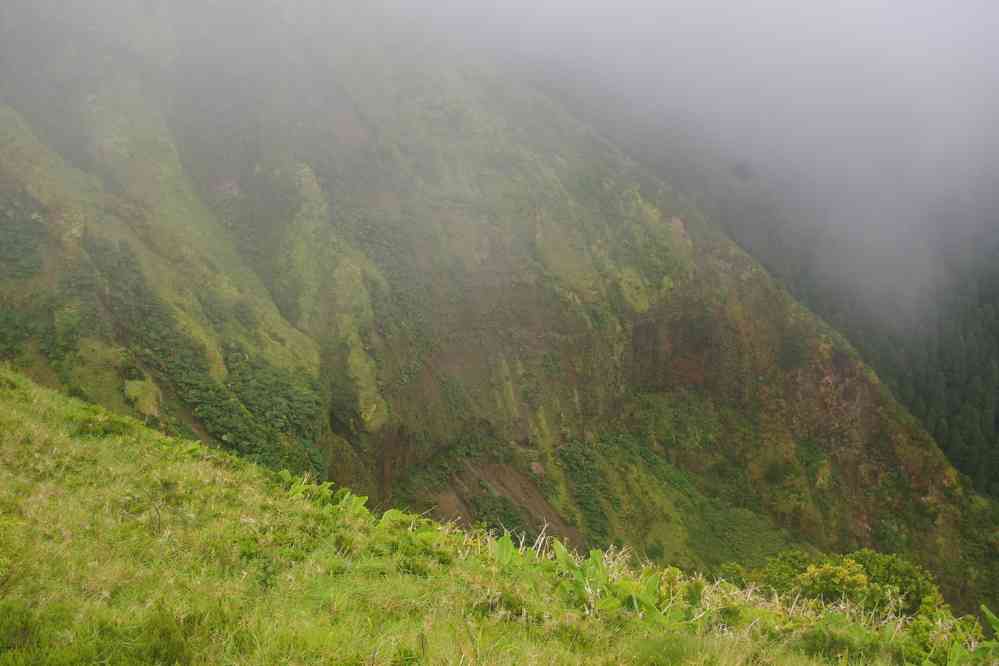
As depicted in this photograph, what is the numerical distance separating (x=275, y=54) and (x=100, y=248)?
24.8 metres

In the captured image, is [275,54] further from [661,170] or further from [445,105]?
[661,170]

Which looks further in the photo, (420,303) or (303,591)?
(420,303)

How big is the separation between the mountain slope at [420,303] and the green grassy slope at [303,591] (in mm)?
11797

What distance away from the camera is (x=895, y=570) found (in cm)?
2583

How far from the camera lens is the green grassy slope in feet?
13.2

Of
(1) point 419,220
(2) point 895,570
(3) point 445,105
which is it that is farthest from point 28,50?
(2) point 895,570

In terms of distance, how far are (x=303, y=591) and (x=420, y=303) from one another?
28.8 meters

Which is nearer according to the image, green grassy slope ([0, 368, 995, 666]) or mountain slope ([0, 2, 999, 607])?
green grassy slope ([0, 368, 995, 666])

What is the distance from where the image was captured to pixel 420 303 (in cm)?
3375

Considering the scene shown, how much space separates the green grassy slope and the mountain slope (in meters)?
11.8

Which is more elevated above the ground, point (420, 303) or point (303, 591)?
point (303, 591)

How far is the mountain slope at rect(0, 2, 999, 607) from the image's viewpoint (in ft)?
72.7

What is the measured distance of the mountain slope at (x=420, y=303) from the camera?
22.2 meters

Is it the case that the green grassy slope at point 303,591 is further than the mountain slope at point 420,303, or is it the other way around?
the mountain slope at point 420,303
